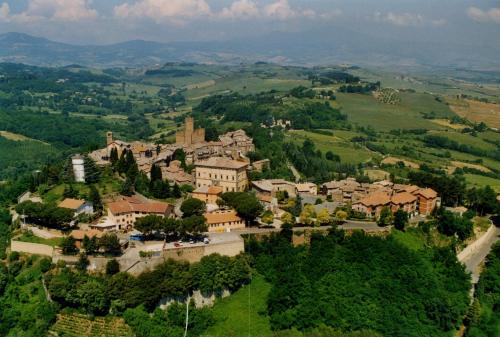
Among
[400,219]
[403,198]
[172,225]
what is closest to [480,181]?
[403,198]

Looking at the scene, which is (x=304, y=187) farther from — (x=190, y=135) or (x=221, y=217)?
(x=190, y=135)

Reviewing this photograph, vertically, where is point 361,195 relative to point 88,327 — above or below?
above

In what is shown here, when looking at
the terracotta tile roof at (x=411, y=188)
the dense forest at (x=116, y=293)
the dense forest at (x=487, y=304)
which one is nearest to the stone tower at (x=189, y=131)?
the terracotta tile roof at (x=411, y=188)

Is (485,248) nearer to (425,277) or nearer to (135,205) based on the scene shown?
(425,277)

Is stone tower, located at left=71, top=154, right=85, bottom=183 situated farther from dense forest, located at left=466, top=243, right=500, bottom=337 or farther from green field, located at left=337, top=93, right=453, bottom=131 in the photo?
green field, located at left=337, top=93, right=453, bottom=131

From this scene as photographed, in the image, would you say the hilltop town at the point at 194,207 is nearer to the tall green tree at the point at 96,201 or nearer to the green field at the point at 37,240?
the tall green tree at the point at 96,201

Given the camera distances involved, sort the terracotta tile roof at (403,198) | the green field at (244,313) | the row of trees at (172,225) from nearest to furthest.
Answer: the green field at (244,313) → the row of trees at (172,225) → the terracotta tile roof at (403,198)
